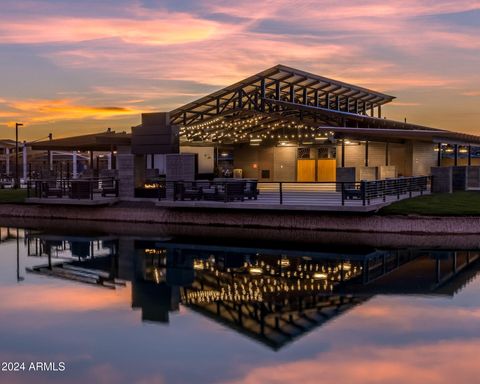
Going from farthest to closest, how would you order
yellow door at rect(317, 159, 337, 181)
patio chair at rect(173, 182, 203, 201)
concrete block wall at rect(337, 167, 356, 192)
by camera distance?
yellow door at rect(317, 159, 337, 181)
concrete block wall at rect(337, 167, 356, 192)
patio chair at rect(173, 182, 203, 201)

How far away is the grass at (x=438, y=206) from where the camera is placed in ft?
72.8

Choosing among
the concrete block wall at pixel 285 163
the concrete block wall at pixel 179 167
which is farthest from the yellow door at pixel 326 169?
Result: the concrete block wall at pixel 179 167

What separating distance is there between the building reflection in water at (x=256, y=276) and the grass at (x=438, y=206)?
3.89 m

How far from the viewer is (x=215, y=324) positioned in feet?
35.4

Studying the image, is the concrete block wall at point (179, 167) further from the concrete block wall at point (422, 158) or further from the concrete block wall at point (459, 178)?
the concrete block wall at point (459, 178)

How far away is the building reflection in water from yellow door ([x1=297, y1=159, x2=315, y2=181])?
1632 cm

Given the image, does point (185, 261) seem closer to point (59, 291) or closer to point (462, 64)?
point (59, 291)

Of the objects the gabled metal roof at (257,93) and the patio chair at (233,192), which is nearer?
the patio chair at (233,192)

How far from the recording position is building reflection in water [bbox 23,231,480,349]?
37.9ft

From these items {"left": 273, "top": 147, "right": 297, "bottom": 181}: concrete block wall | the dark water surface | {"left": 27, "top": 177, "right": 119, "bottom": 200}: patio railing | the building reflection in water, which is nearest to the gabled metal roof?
{"left": 273, "top": 147, "right": 297, "bottom": 181}: concrete block wall

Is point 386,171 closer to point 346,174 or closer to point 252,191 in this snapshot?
point 346,174

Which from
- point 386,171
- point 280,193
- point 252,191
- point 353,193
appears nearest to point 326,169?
point 386,171

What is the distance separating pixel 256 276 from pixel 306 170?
21111mm

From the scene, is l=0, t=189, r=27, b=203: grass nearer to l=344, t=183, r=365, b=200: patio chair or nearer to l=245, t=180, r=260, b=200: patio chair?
l=245, t=180, r=260, b=200: patio chair
